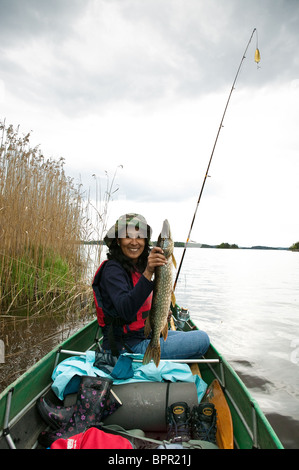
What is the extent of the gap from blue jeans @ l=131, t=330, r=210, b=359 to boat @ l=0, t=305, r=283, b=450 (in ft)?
0.66

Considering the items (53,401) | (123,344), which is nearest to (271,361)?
(123,344)

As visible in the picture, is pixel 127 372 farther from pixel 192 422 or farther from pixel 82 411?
pixel 192 422

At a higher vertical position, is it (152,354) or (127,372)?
(152,354)

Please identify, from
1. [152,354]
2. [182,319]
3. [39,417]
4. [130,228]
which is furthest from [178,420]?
[182,319]

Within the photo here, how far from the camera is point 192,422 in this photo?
231 cm

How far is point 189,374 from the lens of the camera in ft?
9.27

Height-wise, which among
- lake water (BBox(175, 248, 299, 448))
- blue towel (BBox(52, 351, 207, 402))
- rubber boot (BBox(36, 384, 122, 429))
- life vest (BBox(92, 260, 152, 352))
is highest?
life vest (BBox(92, 260, 152, 352))

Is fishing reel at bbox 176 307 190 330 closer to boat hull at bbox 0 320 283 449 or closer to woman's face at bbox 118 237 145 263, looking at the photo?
boat hull at bbox 0 320 283 449

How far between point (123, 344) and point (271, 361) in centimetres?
363

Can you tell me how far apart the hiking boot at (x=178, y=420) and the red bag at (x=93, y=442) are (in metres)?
0.49

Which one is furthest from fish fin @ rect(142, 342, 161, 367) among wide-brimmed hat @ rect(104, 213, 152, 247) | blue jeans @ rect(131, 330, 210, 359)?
wide-brimmed hat @ rect(104, 213, 152, 247)

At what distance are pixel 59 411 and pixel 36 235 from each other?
3.97 m

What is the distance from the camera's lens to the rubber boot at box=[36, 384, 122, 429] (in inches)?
91.3
